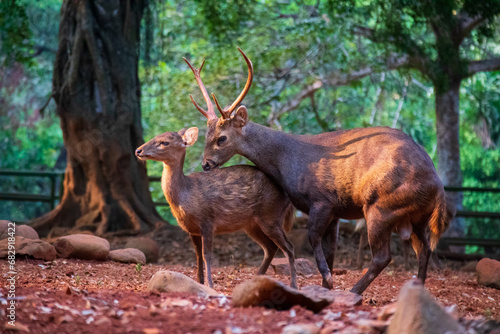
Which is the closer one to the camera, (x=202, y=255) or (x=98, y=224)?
(x=202, y=255)

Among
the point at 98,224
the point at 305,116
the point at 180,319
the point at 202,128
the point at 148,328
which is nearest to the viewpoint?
the point at 148,328

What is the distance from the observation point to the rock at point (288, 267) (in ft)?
24.5

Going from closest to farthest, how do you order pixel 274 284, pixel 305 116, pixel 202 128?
pixel 274 284, pixel 202 128, pixel 305 116

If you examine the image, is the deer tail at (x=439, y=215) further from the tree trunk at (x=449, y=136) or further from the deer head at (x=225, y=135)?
the tree trunk at (x=449, y=136)

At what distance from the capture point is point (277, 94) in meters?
14.2

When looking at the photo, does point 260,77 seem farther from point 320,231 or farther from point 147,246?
point 320,231

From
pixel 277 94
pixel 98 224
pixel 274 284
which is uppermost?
pixel 277 94

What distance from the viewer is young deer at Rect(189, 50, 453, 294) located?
5.66m

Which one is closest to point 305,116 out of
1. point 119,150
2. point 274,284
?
point 119,150

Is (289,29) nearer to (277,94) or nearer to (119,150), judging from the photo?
(277,94)

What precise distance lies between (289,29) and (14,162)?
1216cm

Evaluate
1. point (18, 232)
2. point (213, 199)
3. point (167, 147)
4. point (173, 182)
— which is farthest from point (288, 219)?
point (18, 232)

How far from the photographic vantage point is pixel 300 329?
3.47 metres

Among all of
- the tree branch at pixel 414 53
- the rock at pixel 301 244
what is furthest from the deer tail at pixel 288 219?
the tree branch at pixel 414 53
